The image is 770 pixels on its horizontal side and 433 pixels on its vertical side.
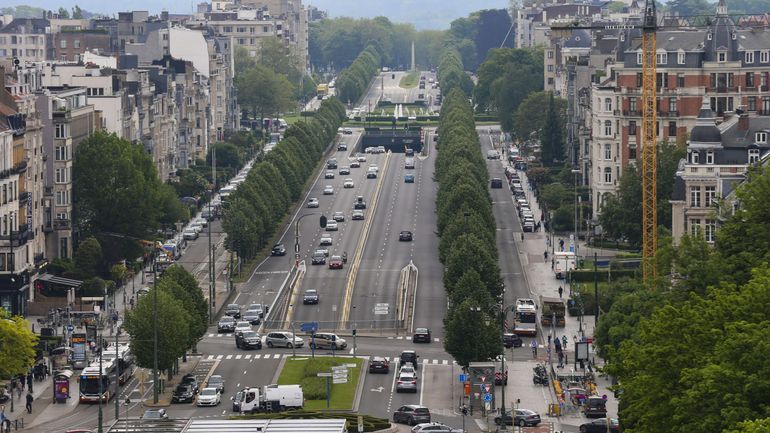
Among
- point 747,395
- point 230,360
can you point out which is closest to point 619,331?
point 230,360

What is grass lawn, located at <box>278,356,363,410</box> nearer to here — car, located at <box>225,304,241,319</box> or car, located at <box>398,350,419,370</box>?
car, located at <box>398,350,419,370</box>

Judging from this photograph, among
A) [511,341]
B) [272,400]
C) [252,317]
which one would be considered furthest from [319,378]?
[252,317]

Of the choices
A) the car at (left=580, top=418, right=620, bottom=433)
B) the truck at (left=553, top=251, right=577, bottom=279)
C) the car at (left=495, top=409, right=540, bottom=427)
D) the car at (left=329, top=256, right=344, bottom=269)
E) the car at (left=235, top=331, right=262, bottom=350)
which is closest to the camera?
the car at (left=580, top=418, right=620, bottom=433)

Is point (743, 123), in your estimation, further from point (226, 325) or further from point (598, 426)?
point (598, 426)

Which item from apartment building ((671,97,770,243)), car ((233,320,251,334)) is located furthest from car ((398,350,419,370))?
apartment building ((671,97,770,243))

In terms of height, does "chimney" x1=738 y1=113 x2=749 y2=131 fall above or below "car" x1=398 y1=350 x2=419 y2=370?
above

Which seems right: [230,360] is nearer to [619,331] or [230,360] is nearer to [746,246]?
[619,331]
